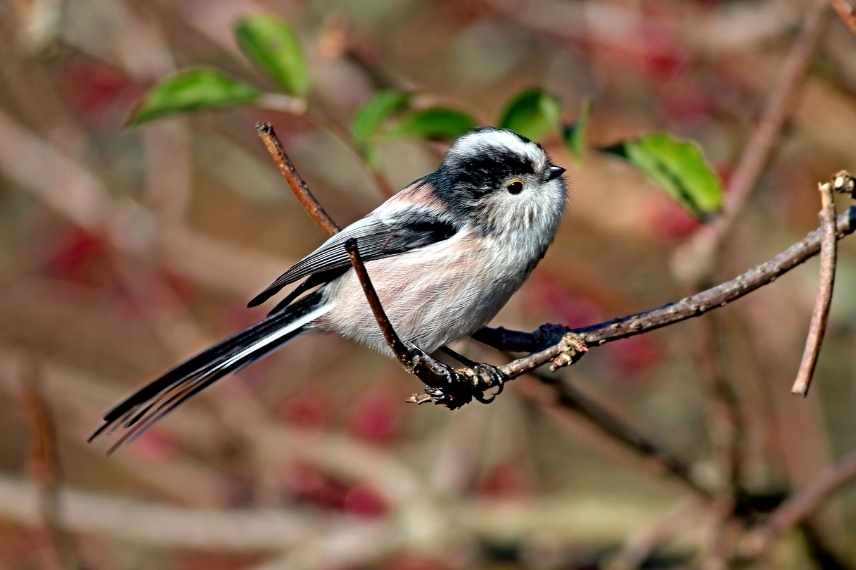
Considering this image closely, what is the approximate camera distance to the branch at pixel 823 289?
120cm

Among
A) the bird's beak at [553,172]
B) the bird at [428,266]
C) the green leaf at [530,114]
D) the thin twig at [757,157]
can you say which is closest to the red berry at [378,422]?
the bird at [428,266]

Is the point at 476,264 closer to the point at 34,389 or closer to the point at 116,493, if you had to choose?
the point at 34,389

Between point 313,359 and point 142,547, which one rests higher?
point 313,359

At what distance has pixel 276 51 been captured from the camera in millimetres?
1972

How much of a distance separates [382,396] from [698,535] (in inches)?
55.9

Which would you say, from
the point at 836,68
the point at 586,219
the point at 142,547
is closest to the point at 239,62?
the point at 586,219

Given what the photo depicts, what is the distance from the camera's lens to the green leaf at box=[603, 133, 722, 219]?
1713 mm

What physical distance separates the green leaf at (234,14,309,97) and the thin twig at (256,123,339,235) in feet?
0.91

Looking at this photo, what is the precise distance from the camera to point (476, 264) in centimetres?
192

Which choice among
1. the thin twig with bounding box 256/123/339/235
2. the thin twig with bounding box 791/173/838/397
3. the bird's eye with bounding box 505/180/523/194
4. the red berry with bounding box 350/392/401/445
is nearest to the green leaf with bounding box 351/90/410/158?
the thin twig with bounding box 256/123/339/235

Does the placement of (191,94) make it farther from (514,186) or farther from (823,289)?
(823,289)

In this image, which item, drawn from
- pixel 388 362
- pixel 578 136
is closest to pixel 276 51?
pixel 578 136

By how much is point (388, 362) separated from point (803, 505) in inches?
102

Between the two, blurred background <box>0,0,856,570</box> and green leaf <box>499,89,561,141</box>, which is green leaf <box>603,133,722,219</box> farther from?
blurred background <box>0,0,856,570</box>
